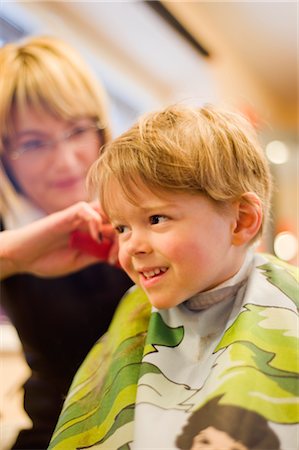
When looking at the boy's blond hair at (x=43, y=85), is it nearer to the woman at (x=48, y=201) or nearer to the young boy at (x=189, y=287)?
the woman at (x=48, y=201)

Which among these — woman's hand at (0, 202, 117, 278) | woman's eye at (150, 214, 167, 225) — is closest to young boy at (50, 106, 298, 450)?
woman's eye at (150, 214, 167, 225)

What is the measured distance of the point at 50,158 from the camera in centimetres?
90

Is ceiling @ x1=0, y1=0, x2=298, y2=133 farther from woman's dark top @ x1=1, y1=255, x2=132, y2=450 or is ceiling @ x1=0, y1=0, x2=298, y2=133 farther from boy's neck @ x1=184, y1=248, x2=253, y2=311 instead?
woman's dark top @ x1=1, y1=255, x2=132, y2=450

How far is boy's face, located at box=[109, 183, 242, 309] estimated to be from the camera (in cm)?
62

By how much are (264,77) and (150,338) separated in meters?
1.86

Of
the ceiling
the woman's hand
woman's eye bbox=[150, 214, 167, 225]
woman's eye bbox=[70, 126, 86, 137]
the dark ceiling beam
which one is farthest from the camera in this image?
the dark ceiling beam

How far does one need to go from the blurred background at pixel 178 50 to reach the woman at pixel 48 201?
5 cm

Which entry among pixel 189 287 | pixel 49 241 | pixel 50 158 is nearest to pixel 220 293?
pixel 189 287

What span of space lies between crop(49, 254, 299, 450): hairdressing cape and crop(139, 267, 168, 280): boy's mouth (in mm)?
98

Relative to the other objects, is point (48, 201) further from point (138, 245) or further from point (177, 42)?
point (177, 42)

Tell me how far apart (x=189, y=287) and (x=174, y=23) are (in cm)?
104

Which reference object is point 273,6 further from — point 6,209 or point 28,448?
point 28,448

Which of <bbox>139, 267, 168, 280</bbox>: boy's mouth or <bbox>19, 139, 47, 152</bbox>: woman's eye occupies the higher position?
<bbox>19, 139, 47, 152</bbox>: woman's eye

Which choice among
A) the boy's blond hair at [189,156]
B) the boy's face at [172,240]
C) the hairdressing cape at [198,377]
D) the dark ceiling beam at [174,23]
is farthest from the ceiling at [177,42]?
the hairdressing cape at [198,377]
